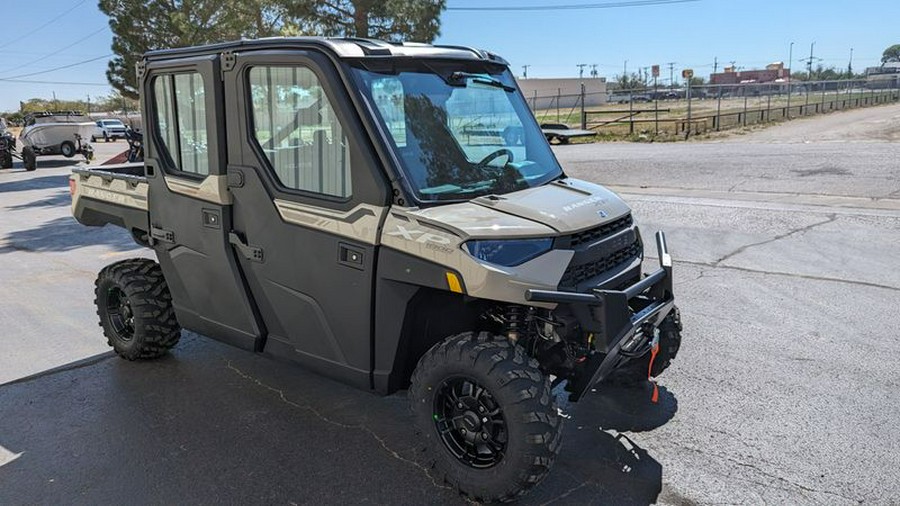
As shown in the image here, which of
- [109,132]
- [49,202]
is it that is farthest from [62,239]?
[109,132]

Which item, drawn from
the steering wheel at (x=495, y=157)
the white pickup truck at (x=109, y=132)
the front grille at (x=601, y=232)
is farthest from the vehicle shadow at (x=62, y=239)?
the white pickup truck at (x=109, y=132)

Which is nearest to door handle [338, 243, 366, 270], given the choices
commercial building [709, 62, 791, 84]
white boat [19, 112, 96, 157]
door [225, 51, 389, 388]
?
door [225, 51, 389, 388]

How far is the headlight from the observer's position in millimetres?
3082

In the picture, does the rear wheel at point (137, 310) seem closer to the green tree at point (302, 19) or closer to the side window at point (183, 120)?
the side window at point (183, 120)

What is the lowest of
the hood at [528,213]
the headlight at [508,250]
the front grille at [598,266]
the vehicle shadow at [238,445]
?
the vehicle shadow at [238,445]

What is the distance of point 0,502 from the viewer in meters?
3.35

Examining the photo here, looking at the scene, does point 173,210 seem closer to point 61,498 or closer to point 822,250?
point 61,498

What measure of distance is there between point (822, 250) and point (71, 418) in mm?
8044

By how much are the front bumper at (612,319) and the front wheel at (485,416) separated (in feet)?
0.97

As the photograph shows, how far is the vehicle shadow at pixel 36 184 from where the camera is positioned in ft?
59.9

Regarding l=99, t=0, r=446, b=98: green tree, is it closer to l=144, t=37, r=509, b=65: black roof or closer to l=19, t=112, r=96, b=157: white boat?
l=19, t=112, r=96, b=157: white boat

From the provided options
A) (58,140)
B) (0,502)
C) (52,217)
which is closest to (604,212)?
(0,502)

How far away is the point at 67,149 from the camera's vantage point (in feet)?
88.3

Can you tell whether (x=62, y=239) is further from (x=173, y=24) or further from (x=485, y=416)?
(x=173, y=24)
